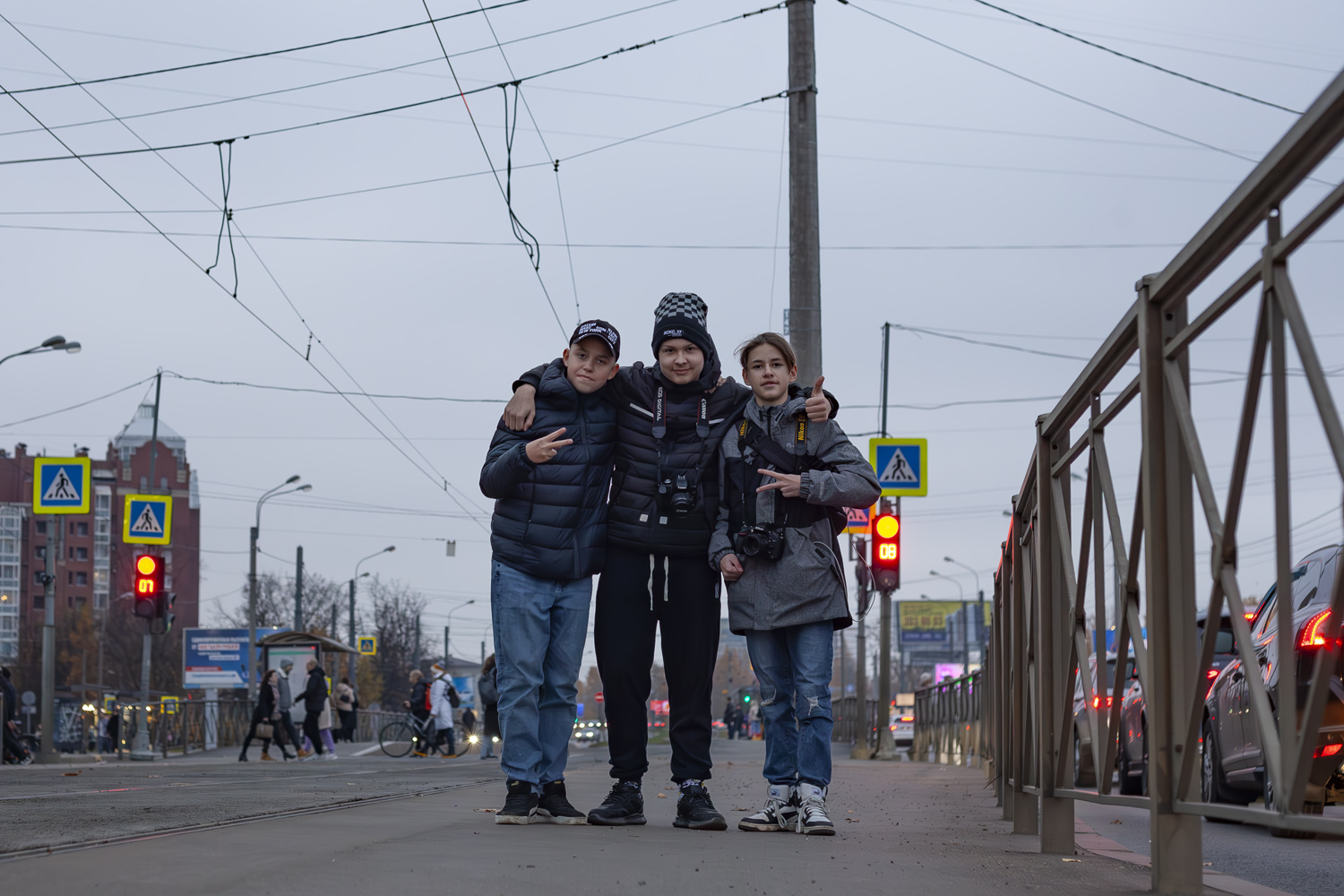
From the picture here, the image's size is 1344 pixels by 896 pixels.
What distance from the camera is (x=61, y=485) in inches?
994

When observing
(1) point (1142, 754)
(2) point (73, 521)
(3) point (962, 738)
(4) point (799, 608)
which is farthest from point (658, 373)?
(2) point (73, 521)

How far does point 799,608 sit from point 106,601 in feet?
416

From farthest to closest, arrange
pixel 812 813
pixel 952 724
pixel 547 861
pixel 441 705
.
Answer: pixel 441 705
pixel 952 724
pixel 812 813
pixel 547 861

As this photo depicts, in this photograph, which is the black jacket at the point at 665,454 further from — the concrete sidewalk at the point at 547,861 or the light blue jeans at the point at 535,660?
the concrete sidewalk at the point at 547,861

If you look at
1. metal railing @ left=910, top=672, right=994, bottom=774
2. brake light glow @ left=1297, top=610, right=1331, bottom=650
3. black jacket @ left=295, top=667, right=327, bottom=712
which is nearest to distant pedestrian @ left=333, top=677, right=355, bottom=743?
black jacket @ left=295, top=667, right=327, bottom=712

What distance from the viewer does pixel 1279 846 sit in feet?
20.7

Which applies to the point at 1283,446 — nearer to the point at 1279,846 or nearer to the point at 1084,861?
the point at 1084,861

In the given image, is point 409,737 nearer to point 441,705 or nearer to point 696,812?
point 441,705

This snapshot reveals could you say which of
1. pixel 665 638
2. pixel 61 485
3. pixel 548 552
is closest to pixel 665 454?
pixel 548 552

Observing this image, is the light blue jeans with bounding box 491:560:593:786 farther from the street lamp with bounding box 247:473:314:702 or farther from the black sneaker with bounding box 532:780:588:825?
the street lamp with bounding box 247:473:314:702

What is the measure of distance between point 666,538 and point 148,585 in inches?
791

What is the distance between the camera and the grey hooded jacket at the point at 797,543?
540cm

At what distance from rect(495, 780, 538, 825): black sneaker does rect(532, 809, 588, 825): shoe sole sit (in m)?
0.04

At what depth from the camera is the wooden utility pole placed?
12.2 meters
